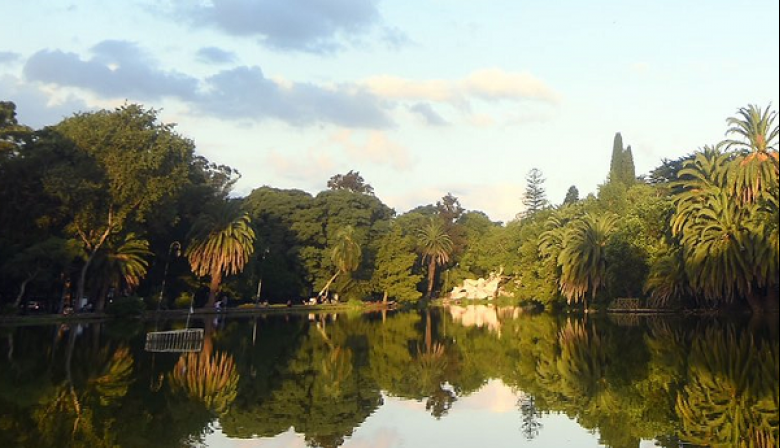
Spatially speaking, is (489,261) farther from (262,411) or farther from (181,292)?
(262,411)

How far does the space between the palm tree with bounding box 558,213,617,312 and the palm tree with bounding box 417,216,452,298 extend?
28952mm

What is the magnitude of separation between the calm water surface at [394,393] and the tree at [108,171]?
13028mm

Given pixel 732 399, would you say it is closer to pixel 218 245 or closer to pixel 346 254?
pixel 218 245

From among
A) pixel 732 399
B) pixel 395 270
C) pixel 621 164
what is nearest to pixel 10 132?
pixel 732 399

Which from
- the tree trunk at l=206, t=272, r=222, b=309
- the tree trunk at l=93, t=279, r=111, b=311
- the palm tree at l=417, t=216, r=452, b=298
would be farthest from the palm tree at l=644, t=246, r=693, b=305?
the palm tree at l=417, t=216, r=452, b=298

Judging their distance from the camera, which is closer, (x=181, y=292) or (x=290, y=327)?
(x=290, y=327)

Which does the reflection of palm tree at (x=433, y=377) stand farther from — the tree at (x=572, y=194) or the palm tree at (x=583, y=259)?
the tree at (x=572, y=194)

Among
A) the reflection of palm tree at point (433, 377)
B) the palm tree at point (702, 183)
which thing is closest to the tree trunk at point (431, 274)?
the palm tree at point (702, 183)

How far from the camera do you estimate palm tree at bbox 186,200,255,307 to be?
54125 mm

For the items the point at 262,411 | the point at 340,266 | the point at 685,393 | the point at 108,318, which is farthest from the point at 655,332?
the point at 340,266

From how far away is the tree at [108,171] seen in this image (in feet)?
135

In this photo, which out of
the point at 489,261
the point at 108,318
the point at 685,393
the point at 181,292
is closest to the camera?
the point at 685,393

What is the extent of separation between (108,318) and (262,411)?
3229 cm

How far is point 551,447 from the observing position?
37.3ft
